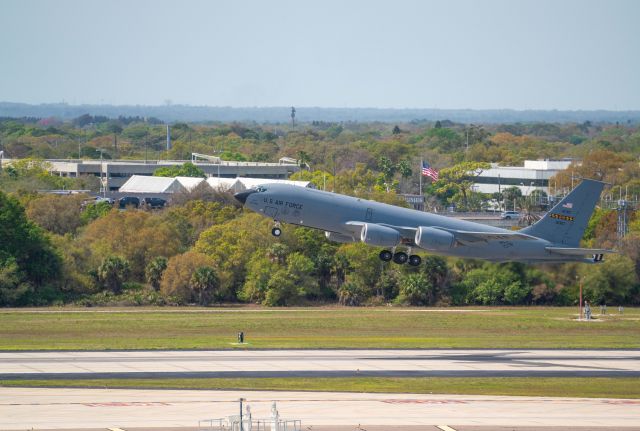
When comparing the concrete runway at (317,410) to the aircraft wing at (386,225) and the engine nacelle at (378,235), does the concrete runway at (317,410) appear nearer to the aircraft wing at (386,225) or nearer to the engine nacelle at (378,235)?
the engine nacelle at (378,235)

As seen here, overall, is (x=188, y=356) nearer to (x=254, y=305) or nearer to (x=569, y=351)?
(x=569, y=351)

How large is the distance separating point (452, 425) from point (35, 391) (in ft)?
76.2

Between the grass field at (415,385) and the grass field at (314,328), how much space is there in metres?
15.6

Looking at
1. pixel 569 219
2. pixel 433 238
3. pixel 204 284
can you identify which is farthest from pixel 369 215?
pixel 204 284

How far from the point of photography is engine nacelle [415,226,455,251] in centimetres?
8019

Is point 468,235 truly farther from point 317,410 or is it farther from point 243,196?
point 317,410

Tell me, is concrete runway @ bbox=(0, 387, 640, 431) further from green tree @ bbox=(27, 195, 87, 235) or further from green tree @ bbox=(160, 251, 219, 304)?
green tree @ bbox=(27, 195, 87, 235)

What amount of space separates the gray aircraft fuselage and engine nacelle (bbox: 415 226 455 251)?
787 millimetres

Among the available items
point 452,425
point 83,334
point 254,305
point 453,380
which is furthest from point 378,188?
point 452,425

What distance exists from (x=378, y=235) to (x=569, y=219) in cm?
1505

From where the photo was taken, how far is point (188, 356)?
78000 millimetres

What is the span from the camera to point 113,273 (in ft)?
415

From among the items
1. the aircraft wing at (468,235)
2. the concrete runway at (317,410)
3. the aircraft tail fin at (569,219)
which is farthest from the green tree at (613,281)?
the concrete runway at (317,410)

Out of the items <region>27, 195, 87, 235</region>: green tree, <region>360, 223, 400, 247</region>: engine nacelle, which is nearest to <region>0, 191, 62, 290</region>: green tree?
<region>27, 195, 87, 235</region>: green tree
